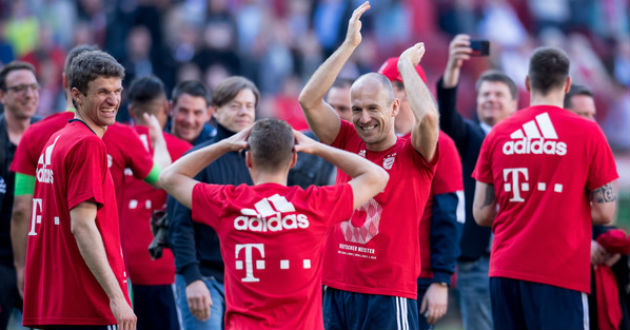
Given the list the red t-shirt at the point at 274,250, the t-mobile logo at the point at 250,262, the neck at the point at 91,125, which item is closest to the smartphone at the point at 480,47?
the red t-shirt at the point at 274,250

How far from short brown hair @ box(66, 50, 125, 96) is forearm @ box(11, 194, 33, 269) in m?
1.47

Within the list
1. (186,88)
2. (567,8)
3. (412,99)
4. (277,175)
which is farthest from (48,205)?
(567,8)

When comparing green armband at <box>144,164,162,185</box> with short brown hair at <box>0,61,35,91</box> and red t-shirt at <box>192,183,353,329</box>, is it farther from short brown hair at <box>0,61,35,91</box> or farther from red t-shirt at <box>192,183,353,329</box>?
short brown hair at <box>0,61,35,91</box>

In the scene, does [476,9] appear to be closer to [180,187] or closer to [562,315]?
[562,315]

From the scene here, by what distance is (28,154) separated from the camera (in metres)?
5.41

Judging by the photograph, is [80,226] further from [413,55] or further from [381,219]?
[413,55]

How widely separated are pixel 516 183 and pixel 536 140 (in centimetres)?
32

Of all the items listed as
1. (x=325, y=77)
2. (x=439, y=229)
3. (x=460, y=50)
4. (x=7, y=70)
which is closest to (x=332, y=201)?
(x=325, y=77)

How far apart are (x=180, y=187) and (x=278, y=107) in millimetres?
11020

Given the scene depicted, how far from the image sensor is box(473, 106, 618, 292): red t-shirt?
5.14 metres

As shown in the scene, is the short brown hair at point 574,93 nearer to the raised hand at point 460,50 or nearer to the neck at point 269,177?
the raised hand at point 460,50

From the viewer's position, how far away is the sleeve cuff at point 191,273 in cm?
559

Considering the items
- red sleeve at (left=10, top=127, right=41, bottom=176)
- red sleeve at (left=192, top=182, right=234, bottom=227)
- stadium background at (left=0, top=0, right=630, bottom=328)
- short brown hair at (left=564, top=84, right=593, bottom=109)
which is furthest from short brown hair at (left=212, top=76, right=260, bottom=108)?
stadium background at (left=0, top=0, right=630, bottom=328)

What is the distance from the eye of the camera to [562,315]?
16.8 ft
